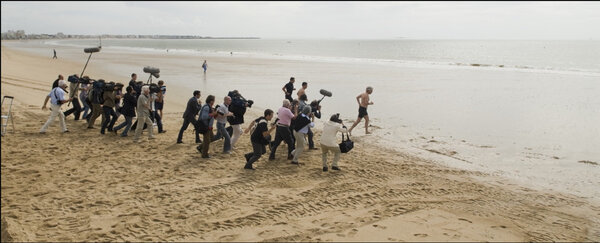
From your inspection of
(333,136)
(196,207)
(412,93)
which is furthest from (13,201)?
(412,93)

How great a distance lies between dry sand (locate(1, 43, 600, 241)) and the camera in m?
5.89

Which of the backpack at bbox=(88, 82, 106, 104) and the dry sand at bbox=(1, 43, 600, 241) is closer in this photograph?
the dry sand at bbox=(1, 43, 600, 241)

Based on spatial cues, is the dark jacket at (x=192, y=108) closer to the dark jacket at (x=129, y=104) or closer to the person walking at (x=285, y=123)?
the dark jacket at (x=129, y=104)

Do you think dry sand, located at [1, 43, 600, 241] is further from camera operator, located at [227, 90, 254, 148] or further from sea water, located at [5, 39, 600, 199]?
sea water, located at [5, 39, 600, 199]

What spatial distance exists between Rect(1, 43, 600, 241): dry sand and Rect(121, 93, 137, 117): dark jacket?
42.1 inches

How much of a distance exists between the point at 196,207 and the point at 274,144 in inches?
124

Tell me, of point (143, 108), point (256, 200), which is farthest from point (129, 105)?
point (256, 200)

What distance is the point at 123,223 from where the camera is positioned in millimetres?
6012

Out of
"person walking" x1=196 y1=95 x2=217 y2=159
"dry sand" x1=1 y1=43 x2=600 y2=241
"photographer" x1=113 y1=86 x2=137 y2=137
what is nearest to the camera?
"dry sand" x1=1 y1=43 x2=600 y2=241

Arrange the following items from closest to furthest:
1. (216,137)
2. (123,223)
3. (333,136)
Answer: (123,223) → (333,136) → (216,137)

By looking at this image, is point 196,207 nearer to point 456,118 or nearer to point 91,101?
point 91,101

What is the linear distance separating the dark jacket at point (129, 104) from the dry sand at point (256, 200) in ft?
3.51

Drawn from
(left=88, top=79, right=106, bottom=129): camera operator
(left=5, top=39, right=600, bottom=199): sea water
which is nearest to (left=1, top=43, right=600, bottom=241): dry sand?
(left=5, top=39, right=600, bottom=199): sea water

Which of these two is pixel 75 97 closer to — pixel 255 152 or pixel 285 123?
pixel 255 152
